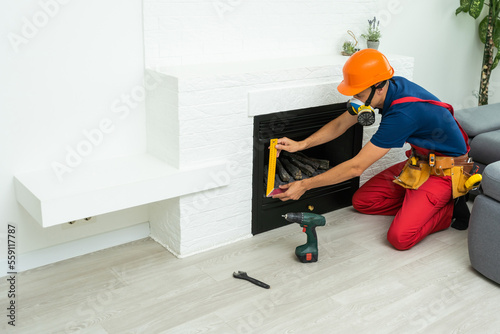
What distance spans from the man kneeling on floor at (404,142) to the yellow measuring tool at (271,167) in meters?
0.03

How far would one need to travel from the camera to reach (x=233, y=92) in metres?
2.99

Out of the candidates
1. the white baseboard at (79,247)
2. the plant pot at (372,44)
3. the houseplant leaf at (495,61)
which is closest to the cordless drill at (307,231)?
the white baseboard at (79,247)

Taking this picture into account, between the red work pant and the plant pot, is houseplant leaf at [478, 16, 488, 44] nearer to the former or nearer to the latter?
the plant pot

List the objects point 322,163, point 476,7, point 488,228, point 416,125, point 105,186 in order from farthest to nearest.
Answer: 1. point 476,7
2. point 322,163
3. point 416,125
4. point 488,228
5. point 105,186

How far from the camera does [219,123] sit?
3008mm

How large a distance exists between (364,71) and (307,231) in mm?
910

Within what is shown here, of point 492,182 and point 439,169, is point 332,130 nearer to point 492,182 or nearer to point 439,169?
point 439,169

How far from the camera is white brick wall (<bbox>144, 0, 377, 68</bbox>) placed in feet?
9.80

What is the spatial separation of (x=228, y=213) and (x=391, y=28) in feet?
6.35

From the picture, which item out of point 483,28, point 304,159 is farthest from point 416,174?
point 483,28

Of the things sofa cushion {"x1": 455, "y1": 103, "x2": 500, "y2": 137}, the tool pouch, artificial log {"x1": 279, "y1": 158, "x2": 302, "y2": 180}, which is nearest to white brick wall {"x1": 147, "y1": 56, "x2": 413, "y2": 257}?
artificial log {"x1": 279, "y1": 158, "x2": 302, "y2": 180}

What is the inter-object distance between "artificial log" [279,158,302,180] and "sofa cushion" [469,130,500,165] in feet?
4.11

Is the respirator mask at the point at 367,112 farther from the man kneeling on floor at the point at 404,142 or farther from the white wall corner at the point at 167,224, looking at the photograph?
the white wall corner at the point at 167,224

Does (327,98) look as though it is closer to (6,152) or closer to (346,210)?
(346,210)
